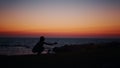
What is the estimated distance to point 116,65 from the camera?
28.9ft

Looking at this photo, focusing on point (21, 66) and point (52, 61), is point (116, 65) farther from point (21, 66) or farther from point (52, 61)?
point (21, 66)

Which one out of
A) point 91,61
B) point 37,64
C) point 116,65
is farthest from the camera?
point 91,61

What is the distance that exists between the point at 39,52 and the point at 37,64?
3513 mm

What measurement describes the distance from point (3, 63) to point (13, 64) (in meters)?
0.48

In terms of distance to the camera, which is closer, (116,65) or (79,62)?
(116,65)

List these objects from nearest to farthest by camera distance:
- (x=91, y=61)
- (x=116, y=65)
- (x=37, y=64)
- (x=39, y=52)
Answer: (x=116, y=65) → (x=37, y=64) → (x=91, y=61) → (x=39, y=52)

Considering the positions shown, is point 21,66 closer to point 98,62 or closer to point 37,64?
point 37,64

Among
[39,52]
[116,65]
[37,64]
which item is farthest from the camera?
[39,52]

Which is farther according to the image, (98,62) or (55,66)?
(98,62)

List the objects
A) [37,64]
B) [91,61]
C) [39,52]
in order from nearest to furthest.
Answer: [37,64]
[91,61]
[39,52]

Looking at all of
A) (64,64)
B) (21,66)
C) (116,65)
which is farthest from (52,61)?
(116,65)

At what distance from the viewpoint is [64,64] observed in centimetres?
964

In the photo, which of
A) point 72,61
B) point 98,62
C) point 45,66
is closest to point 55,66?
point 45,66

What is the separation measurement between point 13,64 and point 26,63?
533 millimetres
